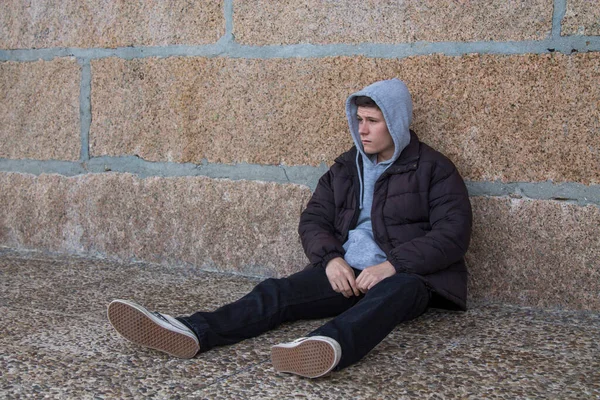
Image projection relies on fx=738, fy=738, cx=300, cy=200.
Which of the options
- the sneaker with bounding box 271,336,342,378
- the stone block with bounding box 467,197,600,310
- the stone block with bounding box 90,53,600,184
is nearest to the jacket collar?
the stone block with bounding box 90,53,600,184

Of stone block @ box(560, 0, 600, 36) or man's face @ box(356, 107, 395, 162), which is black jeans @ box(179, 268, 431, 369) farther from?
stone block @ box(560, 0, 600, 36)

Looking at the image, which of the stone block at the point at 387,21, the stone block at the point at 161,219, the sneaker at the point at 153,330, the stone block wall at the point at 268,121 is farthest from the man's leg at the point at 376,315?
the stone block at the point at 387,21

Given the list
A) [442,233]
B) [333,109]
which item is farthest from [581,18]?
[333,109]

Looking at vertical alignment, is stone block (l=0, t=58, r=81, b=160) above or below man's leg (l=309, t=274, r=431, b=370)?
above

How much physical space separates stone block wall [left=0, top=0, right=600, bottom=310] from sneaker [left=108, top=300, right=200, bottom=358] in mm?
1163

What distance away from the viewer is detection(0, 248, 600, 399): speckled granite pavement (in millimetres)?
2105

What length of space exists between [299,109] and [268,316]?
115 centimetres

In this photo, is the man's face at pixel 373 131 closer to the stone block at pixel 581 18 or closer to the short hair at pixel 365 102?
the short hair at pixel 365 102

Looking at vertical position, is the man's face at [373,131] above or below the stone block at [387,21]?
below

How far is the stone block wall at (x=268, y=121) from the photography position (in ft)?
9.63

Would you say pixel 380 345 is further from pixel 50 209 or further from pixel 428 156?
pixel 50 209

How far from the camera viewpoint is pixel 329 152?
11.2ft

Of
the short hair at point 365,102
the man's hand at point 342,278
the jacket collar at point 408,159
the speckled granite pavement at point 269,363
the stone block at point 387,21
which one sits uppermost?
the stone block at point 387,21

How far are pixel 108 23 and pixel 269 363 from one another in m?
2.32
